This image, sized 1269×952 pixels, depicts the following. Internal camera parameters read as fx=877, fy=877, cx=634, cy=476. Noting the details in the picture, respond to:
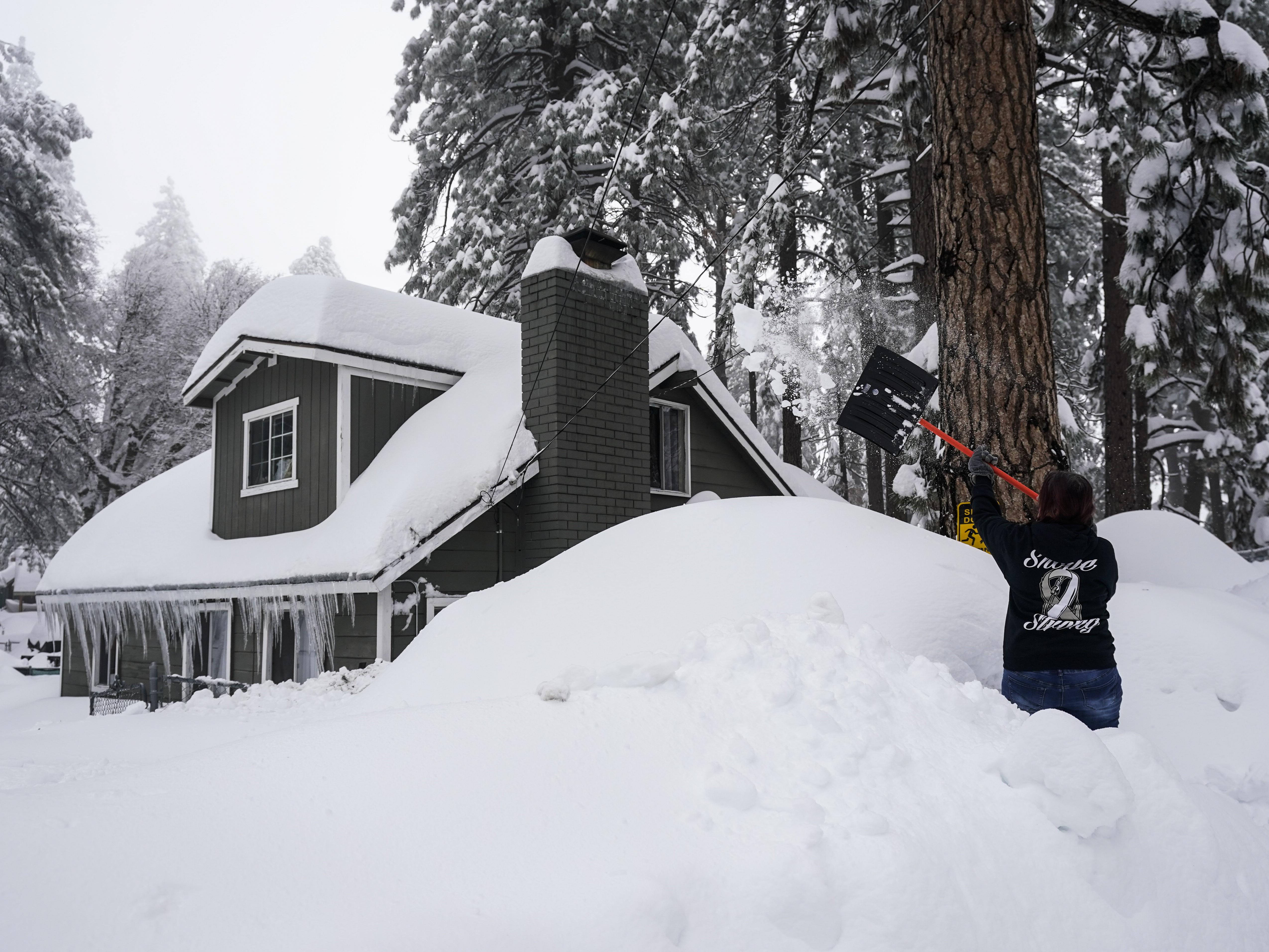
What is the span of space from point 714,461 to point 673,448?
2.61 feet

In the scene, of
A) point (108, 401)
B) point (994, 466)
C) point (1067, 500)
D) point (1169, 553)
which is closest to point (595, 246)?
point (994, 466)

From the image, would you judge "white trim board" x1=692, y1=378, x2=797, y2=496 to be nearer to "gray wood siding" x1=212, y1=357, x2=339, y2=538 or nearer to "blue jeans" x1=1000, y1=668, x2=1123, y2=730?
"gray wood siding" x1=212, y1=357, x2=339, y2=538

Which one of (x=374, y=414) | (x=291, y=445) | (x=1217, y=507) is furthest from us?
(x=1217, y=507)

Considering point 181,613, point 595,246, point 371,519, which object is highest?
point 595,246

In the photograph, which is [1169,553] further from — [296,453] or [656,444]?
[296,453]

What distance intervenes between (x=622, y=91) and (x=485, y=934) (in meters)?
15.2

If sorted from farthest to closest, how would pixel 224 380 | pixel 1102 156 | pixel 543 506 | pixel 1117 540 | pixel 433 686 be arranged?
pixel 224 380, pixel 1102 156, pixel 543 506, pixel 1117 540, pixel 433 686

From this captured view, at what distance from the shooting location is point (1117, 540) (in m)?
6.64

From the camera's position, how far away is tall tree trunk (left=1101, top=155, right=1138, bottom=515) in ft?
39.2

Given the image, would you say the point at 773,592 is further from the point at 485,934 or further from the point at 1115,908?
the point at 485,934

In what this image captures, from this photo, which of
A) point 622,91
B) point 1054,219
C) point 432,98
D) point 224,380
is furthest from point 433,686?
point 1054,219

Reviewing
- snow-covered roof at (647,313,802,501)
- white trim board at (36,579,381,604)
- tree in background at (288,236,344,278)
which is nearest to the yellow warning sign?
snow-covered roof at (647,313,802,501)

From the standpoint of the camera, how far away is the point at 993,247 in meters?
5.64

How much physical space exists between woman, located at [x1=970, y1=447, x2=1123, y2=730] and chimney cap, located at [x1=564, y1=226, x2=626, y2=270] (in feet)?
23.0
